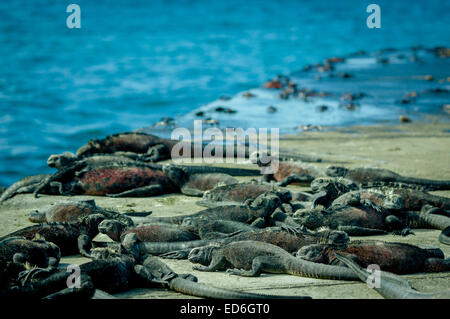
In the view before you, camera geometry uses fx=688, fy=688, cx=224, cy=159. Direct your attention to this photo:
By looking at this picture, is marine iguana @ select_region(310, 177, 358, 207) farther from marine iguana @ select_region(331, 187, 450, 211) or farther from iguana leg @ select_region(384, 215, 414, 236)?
iguana leg @ select_region(384, 215, 414, 236)

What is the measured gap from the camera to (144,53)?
2898 centimetres

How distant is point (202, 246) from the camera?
18.4ft

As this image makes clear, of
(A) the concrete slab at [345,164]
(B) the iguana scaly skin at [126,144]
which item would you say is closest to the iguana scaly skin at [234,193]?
(A) the concrete slab at [345,164]

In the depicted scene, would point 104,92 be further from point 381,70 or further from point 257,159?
point 257,159

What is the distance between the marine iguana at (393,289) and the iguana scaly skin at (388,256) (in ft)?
0.84

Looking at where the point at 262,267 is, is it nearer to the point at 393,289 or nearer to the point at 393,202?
the point at 393,289

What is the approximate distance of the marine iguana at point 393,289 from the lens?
4.42 m

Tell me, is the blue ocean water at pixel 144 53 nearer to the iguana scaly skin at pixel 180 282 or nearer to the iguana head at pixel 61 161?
the iguana head at pixel 61 161

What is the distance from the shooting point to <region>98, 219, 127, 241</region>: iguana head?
231 inches

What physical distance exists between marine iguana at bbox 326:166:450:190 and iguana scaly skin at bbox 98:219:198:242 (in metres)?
3.13

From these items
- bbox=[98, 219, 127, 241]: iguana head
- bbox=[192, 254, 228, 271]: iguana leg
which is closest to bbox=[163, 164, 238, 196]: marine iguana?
bbox=[98, 219, 127, 241]: iguana head

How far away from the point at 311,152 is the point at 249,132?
192cm

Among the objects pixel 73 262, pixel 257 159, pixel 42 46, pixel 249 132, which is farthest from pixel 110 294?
pixel 42 46

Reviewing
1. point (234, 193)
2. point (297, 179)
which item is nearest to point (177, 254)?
point (234, 193)
